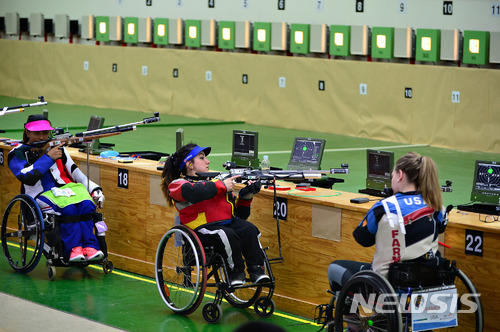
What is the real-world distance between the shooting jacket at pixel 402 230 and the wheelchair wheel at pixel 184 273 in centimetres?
127

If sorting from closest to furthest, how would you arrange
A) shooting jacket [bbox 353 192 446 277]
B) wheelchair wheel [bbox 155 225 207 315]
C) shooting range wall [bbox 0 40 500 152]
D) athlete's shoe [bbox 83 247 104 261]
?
shooting jacket [bbox 353 192 446 277]
wheelchair wheel [bbox 155 225 207 315]
athlete's shoe [bbox 83 247 104 261]
shooting range wall [bbox 0 40 500 152]

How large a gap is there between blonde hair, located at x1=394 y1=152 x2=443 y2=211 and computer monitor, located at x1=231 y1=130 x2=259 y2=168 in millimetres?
2608

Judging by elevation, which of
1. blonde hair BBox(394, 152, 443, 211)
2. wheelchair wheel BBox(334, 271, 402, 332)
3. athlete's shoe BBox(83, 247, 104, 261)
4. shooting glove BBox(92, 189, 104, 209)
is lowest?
athlete's shoe BBox(83, 247, 104, 261)

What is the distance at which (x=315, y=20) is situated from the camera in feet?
54.0

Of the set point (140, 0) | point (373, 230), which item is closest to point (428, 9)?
point (140, 0)

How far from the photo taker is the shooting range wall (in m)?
13.9

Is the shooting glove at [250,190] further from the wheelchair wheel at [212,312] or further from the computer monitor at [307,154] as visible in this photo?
the computer monitor at [307,154]

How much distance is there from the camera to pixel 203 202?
5793 mm

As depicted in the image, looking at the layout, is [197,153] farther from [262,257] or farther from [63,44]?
[63,44]

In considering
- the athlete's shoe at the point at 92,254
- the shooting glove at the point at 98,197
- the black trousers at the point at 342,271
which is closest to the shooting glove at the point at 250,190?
the black trousers at the point at 342,271

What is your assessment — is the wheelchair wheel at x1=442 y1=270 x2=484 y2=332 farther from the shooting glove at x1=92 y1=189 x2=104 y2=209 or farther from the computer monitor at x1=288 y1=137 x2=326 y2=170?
the shooting glove at x1=92 y1=189 x2=104 y2=209

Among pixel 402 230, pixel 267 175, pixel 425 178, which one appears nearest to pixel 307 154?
pixel 267 175

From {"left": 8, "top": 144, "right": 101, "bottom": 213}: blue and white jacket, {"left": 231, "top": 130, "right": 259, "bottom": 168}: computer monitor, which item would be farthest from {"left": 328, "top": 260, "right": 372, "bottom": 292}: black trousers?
{"left": 8, "top": 144, "right": 101, "bottom": 213}: blue and white jacket

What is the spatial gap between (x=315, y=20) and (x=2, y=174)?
9.28 m
